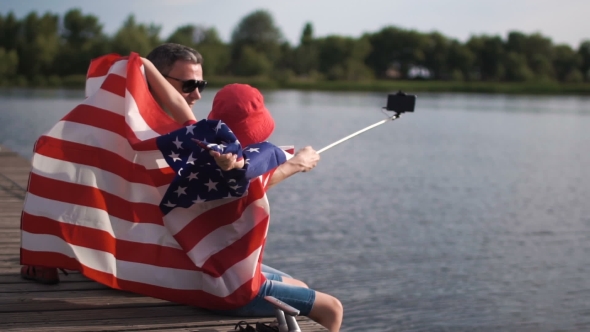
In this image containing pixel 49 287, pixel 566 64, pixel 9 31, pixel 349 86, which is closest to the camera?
pixel 49 287

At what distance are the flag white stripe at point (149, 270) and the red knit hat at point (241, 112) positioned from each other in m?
0.48

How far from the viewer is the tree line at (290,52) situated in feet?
255

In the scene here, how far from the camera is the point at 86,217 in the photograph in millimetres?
3340

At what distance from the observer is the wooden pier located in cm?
319

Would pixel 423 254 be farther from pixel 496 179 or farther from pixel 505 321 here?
pixel 496 179

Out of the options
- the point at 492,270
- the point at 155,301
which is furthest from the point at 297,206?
the point at 155,301

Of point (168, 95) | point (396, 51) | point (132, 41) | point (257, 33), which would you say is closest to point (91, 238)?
point (168, 95)

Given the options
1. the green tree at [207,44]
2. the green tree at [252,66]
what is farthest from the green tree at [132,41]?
the green tree at [252,66]

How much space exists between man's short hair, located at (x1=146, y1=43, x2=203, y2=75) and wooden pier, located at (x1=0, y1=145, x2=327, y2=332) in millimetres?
1074

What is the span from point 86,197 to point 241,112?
83 centimetres

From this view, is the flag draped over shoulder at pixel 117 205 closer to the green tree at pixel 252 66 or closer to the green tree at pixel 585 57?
the green tree at pixel 252 66

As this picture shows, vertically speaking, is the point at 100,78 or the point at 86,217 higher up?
the point at 100,78

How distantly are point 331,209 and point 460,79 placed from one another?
305ft

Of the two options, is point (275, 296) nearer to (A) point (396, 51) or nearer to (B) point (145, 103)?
(B) point (145, 103)
